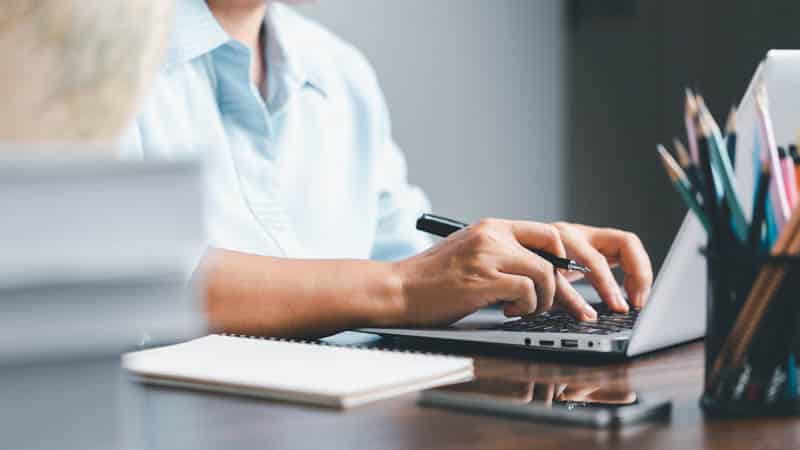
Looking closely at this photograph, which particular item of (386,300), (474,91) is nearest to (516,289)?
(386,300)

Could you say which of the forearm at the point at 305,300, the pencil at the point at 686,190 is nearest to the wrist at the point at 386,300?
the forearm at the point at 305,300

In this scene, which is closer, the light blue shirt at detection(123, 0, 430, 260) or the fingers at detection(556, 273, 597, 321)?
the fingers at detection(556, 273, 597, 321)

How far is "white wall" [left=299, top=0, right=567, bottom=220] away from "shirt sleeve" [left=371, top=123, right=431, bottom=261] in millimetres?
647

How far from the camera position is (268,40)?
1.66 meters

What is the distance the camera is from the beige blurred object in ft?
1.09

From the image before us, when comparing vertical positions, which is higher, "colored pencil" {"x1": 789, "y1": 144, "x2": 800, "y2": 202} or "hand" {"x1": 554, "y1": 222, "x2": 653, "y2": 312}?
"colored pencil" {"x1": 789, "y1": 144, "x2": 800, "y2": 202}

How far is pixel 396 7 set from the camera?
8.55 feet

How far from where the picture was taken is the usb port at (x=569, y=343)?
0.92 meters

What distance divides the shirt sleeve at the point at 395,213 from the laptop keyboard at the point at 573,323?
0.62 m

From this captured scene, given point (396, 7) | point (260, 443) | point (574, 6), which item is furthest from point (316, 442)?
point (574, 6)

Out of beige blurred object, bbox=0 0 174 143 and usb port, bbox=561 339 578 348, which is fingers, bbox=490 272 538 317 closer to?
usb port, bbox=561 339 578 348

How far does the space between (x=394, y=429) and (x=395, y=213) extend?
118cm

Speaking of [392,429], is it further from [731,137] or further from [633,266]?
[633,266]

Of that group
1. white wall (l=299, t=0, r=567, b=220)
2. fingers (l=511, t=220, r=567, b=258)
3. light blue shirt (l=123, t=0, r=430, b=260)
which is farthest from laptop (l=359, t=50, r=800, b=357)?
white wall (l=299, t=0, r=567, b=220)
